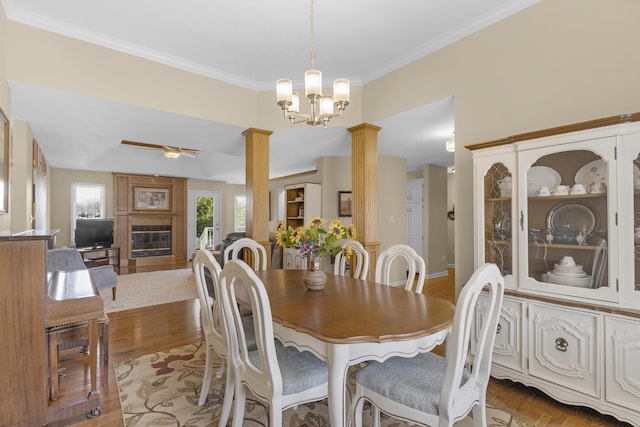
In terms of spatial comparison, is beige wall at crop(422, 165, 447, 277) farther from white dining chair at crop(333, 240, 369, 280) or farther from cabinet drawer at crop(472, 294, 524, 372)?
cabinet drawer at crop(472, 294, 524, 372)

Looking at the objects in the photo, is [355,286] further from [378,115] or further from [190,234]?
[190,234]

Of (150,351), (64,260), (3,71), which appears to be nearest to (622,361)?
(150,351)

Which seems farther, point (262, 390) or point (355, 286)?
point (355, 286)

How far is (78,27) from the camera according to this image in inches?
113

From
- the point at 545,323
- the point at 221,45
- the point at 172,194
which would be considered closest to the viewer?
the point at 545,323

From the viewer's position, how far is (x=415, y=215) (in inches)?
282

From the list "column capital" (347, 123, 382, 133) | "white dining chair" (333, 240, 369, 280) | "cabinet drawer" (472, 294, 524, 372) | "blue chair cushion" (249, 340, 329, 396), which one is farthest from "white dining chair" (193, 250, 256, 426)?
"column capital" (347, 123, 382, 133)

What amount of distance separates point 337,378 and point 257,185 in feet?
10.2

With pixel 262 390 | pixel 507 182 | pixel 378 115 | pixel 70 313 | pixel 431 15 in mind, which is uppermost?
pixel 431 15

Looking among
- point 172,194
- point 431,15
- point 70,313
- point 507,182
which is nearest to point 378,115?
point 431,15

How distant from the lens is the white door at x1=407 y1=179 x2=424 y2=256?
7018 mm

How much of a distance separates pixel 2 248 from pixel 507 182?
3246 millimetres

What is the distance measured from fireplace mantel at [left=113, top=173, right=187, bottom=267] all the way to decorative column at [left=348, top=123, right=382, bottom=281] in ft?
21.6

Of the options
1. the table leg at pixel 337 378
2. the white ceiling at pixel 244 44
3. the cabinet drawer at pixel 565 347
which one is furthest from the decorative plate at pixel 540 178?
the table leg at pixel 337 378
